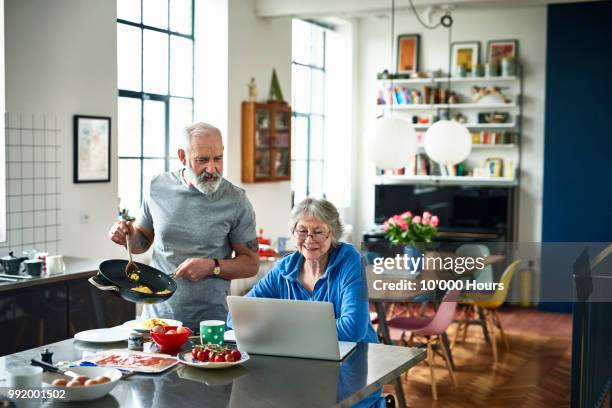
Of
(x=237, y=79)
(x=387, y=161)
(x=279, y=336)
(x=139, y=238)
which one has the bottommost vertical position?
(x=279, y=336)

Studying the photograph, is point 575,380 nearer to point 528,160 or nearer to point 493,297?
point 493,297

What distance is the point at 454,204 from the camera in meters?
9.09

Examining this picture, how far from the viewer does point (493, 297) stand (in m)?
6.50

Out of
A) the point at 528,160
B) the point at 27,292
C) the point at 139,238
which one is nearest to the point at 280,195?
the point at 528,160

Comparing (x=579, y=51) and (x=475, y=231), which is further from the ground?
(x=579, y=51)

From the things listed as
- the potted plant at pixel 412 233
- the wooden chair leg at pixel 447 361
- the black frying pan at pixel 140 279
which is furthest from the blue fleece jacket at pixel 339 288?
the potted plant at pixel 412 233

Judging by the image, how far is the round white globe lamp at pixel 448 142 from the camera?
6.65 m

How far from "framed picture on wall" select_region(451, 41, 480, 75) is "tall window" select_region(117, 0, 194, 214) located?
326 cm

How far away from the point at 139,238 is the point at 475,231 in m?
5.83

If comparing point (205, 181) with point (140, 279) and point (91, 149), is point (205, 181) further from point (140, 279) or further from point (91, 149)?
Answer: point (91, 149)

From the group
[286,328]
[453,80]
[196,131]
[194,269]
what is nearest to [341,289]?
[286,328]

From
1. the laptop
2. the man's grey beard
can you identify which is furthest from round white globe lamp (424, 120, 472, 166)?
the laptop

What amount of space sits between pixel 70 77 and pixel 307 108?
4.23 meters

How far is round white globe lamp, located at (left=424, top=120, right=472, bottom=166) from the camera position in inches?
262
